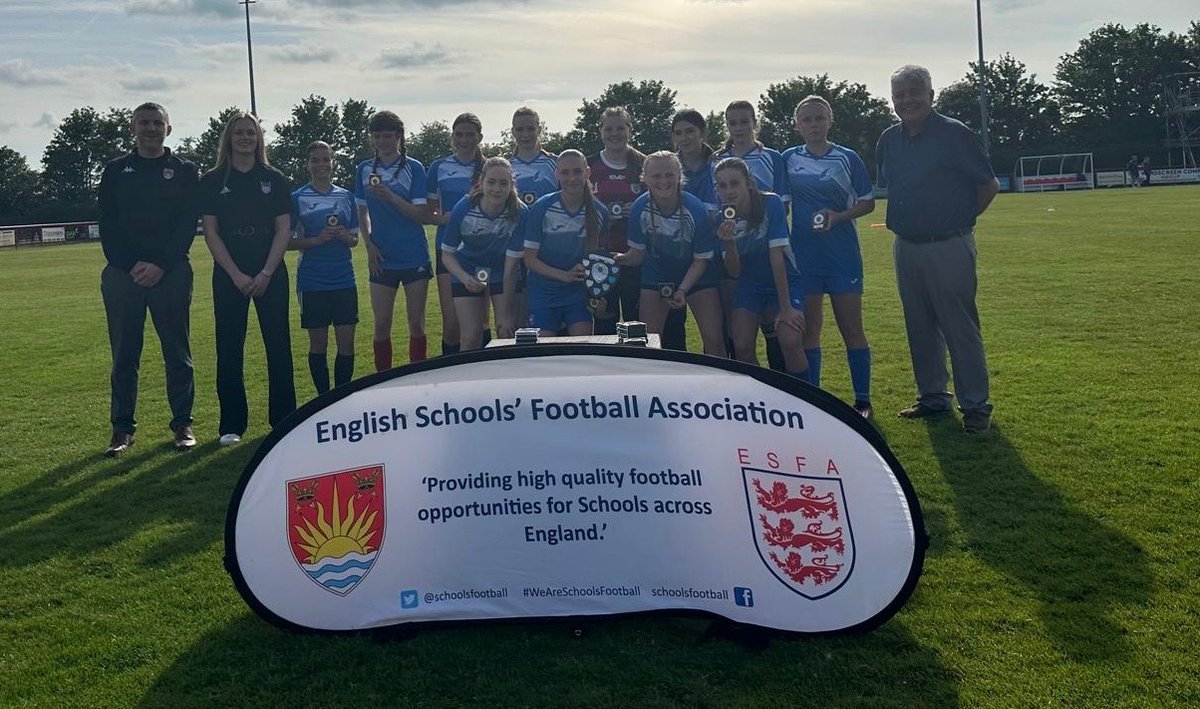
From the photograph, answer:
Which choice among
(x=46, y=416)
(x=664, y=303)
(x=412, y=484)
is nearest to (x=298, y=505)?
(x=412, y=484)

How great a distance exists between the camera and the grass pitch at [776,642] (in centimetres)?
332

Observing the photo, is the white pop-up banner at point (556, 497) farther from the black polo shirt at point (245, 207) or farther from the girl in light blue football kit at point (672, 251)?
the black polo shirt at point (245, 207)

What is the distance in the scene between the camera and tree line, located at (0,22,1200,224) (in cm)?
6931

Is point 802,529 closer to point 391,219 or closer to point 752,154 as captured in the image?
point 752,154

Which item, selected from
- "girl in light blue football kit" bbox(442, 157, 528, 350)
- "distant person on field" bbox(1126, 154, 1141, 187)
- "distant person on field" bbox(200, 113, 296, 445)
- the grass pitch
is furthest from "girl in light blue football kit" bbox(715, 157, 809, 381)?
"distant person on field" bbox(1126, 154, 1141, 187)

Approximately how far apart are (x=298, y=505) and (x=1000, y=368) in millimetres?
6700

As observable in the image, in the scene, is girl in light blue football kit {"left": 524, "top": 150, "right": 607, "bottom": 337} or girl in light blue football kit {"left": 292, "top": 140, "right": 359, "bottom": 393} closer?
girl in light blue football kit {"left": 524, "top": 150, "right": 607, "bottom": 337}

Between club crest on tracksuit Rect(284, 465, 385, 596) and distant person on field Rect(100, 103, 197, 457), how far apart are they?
151 inches

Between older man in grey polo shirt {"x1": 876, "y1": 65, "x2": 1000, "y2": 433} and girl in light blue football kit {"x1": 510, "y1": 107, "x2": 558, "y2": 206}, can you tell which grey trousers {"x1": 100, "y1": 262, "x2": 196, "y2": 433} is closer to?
girl in light blue football kit {"x1": 510, "y1": 107, "x2": 558, "y2": 206}

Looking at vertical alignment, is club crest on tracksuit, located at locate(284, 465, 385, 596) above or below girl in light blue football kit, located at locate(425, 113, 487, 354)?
below

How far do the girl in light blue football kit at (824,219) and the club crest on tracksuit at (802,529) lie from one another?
3520 mm

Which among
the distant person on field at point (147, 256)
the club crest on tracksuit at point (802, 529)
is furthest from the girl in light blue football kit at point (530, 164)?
the club crest on tracksuit at point (802, 529)

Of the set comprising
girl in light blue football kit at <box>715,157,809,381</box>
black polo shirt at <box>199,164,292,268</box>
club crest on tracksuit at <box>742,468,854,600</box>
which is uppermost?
black polo shirt at <box>199,164,292,268</box>

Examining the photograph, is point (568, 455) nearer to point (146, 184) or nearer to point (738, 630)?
point (738, 630)
